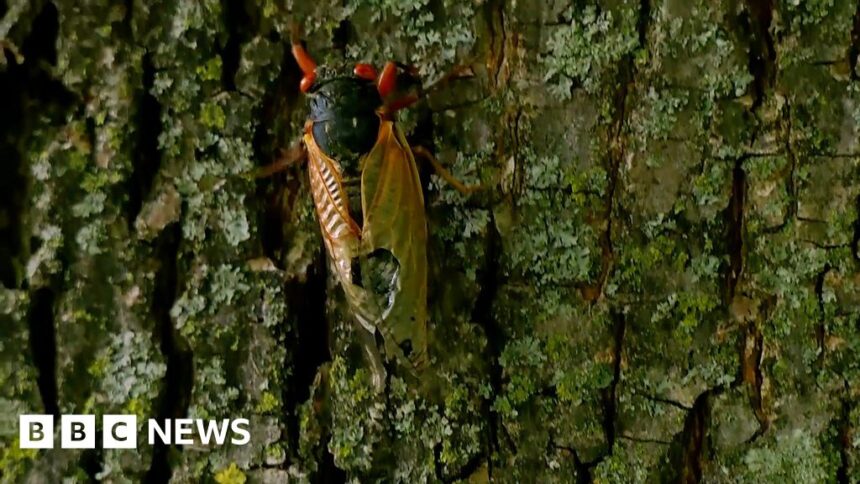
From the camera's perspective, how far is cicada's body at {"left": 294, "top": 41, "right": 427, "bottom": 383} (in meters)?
1.93

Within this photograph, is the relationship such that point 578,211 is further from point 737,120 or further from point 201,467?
point 201,467

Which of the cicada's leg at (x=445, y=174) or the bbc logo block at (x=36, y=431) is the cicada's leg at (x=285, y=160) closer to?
the cicada's leg at (x=445, y=174)

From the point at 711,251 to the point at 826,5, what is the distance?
22.9 inches

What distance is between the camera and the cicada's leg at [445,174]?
2.00m

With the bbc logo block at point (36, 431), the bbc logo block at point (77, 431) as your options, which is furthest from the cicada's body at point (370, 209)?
the bbc logo block at point (36, 431)

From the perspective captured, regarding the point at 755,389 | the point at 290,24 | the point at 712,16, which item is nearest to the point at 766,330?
the point at 755,389

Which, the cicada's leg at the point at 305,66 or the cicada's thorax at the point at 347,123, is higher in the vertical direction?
the cicada's leg at the point at 305,66

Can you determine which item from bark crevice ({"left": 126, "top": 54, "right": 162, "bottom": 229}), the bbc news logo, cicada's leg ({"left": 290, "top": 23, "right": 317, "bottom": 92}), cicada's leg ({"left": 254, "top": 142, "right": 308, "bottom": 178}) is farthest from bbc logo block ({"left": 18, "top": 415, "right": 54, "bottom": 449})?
cicada's leg ({"left": 290, "top": 23, "right": 317, "bottom": 92})

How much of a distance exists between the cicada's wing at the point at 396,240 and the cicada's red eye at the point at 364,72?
0.36 ft

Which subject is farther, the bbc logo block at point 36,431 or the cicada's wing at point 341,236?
the bbc logo block at point 36,431

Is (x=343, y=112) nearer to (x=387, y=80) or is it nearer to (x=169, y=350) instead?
(x=387, y=80)

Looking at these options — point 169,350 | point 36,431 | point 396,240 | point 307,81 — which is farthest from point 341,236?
point 36,431

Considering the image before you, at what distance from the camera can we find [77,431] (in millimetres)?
2049

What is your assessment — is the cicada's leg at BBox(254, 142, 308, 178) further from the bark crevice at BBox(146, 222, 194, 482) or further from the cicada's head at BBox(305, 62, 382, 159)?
the bark crevice at BBox(146, 222, 194, 482)
